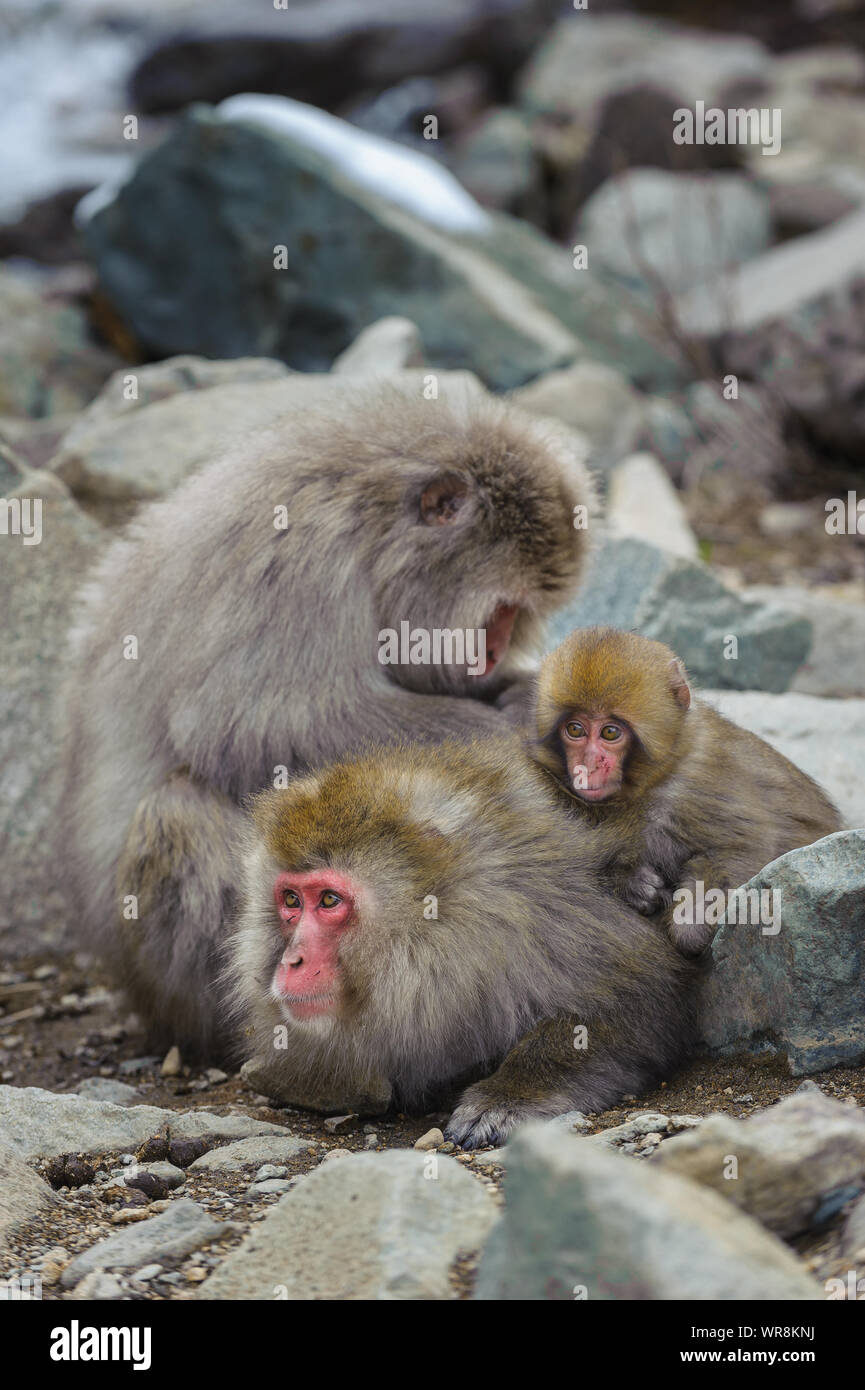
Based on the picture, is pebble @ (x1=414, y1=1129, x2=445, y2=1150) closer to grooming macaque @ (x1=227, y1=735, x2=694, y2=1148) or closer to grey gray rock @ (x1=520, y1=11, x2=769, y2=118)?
grooming macaque @ (x1=227, y1=735, x2=694, y2=1148)

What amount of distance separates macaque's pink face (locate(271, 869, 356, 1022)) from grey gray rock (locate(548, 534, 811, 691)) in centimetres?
229

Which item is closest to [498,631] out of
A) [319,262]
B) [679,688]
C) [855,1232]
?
[679,688]

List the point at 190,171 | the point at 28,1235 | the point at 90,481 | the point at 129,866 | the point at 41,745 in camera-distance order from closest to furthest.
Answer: the point at 28,1235 → the point at 129,866 → the point at 41,745 → the point at 90,481 → the point at 190,171

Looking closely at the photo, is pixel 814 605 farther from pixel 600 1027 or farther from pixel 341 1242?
pixel 341 1242

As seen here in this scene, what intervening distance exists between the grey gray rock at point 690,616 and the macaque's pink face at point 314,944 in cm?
229

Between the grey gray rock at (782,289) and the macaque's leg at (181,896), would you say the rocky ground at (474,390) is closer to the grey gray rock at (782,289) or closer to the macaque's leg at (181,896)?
the grey gray rock at (782,289)

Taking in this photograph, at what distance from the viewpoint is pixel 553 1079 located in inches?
134

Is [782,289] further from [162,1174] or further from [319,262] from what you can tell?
[162,1174]

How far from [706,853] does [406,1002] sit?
0.80 m

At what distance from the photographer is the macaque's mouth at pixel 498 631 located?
4418 mm

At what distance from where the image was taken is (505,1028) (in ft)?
11.6

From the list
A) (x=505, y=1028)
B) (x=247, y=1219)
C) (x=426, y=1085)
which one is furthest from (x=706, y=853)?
(x=247, y=1219)

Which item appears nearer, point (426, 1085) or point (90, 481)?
point (426, 1085)
